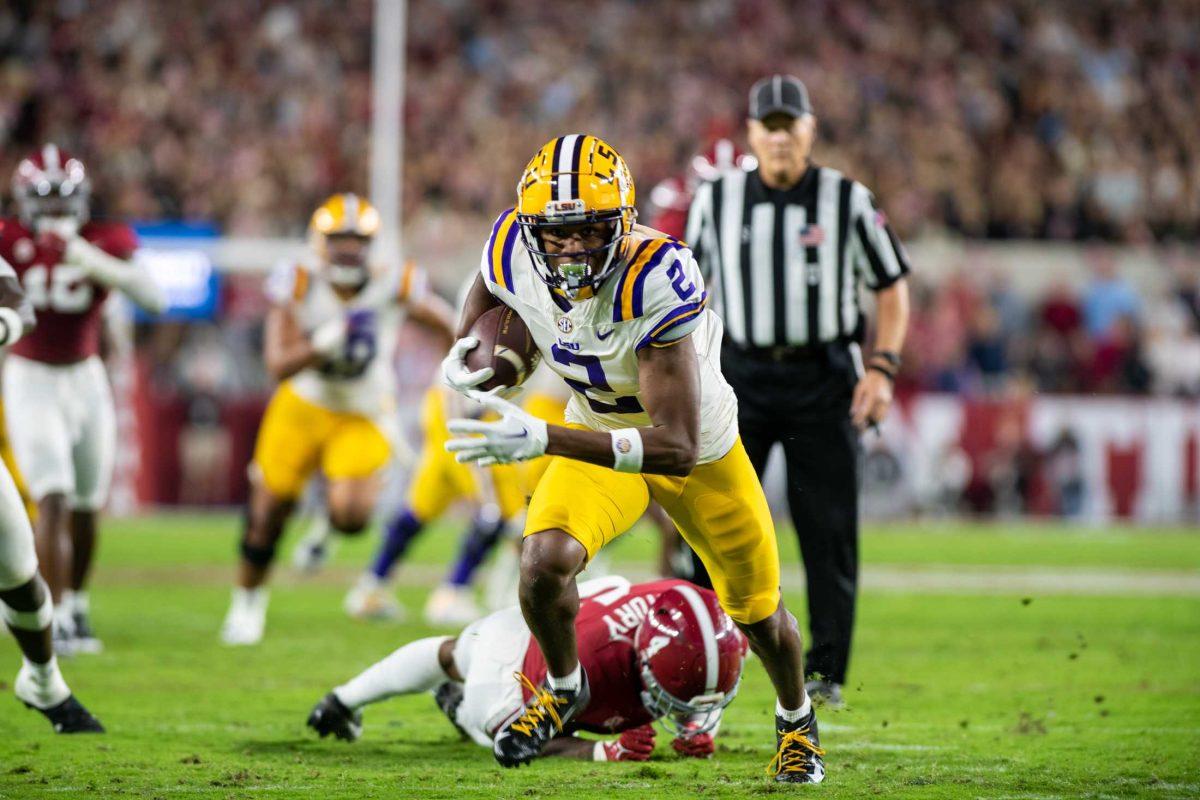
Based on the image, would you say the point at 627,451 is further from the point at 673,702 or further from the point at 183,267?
the point at 183,267

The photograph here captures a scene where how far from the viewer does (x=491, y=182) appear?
1488 cm

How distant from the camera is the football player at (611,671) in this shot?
3.98m

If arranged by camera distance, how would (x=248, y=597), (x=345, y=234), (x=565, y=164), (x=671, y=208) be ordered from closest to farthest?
1. (x=565, y=164)
2. (x=671, y=208)
3. (x=248, y=597)
4. (x=345, y=234)

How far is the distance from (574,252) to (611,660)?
104cm

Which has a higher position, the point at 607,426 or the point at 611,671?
the point at 607,426

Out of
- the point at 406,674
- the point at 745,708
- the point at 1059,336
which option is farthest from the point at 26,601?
the point at 1059,336

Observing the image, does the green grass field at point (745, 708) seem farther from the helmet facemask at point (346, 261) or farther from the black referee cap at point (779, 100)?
the black referee cap at point (779, 100)

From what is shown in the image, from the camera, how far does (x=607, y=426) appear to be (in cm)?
401

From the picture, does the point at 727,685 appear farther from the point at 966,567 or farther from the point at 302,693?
the point at 966,567

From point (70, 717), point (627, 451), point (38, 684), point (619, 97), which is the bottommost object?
point (70, 717)

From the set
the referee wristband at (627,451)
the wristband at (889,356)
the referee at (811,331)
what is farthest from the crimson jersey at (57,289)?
the referee wristband at (627,451)

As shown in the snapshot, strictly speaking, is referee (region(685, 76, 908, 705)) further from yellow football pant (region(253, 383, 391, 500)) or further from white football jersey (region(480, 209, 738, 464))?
yellow football pant (region(253, 383, 391, 500))

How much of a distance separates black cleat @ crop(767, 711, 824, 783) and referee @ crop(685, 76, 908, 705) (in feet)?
3.55

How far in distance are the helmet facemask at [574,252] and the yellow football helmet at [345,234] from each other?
3377 mm
